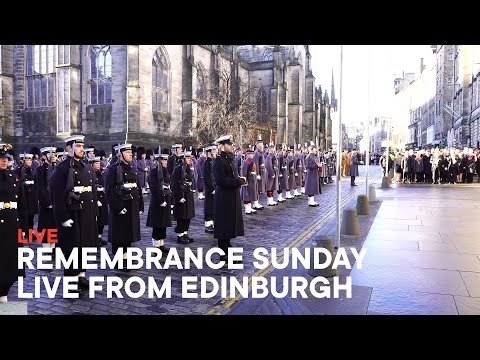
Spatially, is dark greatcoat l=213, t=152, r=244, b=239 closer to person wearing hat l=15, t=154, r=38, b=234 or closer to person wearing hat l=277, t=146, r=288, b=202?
person wearing hat l=15, t=154, r=38, b=234

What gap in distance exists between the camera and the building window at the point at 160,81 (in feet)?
103

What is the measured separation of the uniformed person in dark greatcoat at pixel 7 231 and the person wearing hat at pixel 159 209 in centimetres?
334

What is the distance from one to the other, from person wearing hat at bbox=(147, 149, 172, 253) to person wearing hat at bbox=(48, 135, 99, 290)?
227 centimetres

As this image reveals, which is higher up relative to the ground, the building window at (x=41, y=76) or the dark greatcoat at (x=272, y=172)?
the building window at (x=41, y=76)

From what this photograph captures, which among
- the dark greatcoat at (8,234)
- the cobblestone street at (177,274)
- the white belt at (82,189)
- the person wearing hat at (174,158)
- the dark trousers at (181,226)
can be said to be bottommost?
the cobblestone street at (177,274)

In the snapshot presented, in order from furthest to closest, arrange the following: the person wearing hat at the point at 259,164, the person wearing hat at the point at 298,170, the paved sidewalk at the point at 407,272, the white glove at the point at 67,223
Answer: the person wearing hat at the point at 298,170 → the person wearing hat at the point at 259,164 → the white glove at the point at 67,223 → the paved sidewalk at the point at 407,272

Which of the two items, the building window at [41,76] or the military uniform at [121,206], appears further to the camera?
the building window at [41,76]

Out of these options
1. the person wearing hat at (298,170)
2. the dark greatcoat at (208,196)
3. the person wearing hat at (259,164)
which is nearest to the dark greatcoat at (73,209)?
the dark greatcoat at (208,196)

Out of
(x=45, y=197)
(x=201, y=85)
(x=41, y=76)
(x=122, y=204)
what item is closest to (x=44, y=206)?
(x=45, y=197)

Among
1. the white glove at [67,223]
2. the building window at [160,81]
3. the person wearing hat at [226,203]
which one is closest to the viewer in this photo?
the white glove at [67,223]

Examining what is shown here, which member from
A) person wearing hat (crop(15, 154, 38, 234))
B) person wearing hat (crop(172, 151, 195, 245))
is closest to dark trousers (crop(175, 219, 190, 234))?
person wearing hat (crop(172, 151, 195, 245))

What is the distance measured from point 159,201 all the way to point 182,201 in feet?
2.64

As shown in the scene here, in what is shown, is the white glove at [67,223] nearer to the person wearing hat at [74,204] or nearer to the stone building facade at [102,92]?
the person wearing hat at [74,204]
